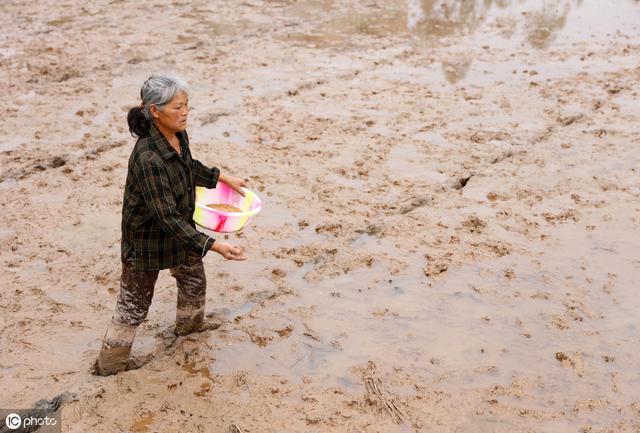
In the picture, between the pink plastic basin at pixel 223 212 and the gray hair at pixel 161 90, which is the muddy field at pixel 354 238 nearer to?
the pink plastic basin at pixel 223 212

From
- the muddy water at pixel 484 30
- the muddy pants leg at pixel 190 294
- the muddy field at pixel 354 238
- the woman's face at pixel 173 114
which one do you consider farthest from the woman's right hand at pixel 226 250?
the muddy water at pixel 484 30

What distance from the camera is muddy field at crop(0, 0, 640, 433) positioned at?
359cm

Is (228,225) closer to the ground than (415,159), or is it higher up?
higher up

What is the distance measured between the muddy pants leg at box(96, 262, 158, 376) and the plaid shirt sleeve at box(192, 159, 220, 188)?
1.89 ft

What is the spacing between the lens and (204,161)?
6.28 meters

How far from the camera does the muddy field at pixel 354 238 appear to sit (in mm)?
3588

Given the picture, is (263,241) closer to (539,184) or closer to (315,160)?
(315,160)

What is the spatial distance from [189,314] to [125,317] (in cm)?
47

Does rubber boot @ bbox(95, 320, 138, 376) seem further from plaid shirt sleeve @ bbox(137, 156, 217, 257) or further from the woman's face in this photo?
the woman's face

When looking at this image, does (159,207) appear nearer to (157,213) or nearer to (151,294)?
(157,213)

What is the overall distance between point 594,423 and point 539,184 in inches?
112

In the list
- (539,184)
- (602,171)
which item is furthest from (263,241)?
(602,171)

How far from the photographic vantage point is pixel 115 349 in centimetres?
359

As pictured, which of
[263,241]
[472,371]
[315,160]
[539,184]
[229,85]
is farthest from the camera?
[229,85]
